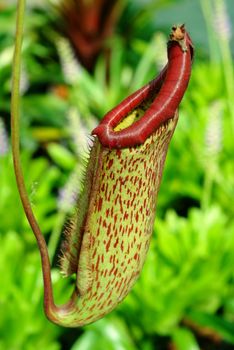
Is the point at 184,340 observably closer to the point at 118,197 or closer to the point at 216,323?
the point at 216,323

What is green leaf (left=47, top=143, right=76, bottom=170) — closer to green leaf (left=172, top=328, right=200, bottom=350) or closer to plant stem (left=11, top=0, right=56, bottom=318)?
green leaf (left=172, top=328, right=200, bottom=350)

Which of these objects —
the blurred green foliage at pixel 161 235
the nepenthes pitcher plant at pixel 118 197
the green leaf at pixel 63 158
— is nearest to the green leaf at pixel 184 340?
the blurred green foliage at pixel 161 235

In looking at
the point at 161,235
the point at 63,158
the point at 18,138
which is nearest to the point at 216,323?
the point at 161,235

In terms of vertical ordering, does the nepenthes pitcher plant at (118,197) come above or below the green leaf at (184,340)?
above

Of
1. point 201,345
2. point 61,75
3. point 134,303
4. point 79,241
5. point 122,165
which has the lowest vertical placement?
point 201,345

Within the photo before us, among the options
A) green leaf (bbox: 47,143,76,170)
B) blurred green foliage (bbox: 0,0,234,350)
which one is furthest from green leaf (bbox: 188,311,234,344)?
green leaf (bbox: 47,143,76,170)

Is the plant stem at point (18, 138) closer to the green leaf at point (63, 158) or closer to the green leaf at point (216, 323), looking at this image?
the green leaf at point (216, 323)

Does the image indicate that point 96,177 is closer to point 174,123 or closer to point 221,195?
point 174,123

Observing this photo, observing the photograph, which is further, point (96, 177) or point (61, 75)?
point (61, 75)

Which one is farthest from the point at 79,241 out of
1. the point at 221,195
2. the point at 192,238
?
the point at 221,195
